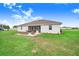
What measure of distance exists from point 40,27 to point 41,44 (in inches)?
7.7

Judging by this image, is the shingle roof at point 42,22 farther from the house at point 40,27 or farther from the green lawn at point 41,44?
the green lawn at point 41,44

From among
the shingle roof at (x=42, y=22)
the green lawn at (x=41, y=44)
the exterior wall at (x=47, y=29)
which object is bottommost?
the green lawn at (x=41, y=44)

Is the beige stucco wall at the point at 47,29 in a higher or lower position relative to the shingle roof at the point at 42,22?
lower

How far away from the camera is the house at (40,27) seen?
8.31 feet

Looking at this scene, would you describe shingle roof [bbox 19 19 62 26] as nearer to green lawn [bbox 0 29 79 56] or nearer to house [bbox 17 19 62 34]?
house [bbox 17 19 62 34]

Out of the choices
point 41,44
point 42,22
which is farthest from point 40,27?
point 41,44

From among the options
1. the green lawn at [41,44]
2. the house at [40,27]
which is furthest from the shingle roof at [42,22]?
the green lawn at [41,44]

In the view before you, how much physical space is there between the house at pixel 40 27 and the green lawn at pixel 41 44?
57 mm

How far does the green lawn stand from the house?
0.19ft

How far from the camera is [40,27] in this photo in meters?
2.55

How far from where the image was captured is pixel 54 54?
247 centimetres

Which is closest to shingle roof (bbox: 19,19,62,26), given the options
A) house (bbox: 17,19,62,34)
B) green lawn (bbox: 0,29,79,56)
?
house (bbox: 17,19,62,34)

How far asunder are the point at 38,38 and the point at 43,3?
1.33 feet

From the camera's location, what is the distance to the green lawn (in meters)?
2.48
